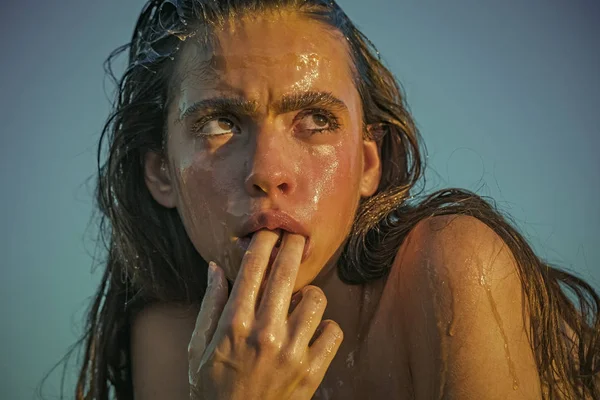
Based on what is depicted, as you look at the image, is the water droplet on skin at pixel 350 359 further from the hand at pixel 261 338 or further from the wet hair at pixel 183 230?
the hand at pixel 261 338

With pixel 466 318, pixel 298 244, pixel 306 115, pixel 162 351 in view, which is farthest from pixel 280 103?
pixel 162 351

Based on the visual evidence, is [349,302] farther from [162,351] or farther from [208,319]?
[162,351]

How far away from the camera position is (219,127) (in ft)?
8.86

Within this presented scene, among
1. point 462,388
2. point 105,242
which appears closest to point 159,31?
point 105,242

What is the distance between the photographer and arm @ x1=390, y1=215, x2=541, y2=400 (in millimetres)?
2328

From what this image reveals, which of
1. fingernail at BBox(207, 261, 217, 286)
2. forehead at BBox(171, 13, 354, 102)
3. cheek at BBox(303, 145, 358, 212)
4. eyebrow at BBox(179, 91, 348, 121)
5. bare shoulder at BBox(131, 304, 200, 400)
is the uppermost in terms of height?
forehead at BBox(171, 13, 354, 102)

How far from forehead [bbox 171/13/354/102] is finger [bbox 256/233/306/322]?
0.54 meters

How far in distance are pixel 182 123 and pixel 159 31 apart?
49 centimetres

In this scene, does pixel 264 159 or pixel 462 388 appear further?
pixel 264 159

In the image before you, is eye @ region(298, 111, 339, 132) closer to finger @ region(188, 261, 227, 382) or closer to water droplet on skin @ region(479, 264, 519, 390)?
finger @ region(188, 261, 227, 382)

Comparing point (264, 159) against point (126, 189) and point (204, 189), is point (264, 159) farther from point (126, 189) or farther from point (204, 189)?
point (126, 189)

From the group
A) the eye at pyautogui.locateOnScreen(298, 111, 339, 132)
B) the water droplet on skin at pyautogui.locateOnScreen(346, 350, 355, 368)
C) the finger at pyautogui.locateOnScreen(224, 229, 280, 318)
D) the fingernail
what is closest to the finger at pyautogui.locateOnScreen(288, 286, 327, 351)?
the finger at pyautogui.locateOnScreen(224, 229, 280, 318)

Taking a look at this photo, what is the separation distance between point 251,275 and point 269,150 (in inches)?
16.2

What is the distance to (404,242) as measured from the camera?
2.71 meters
